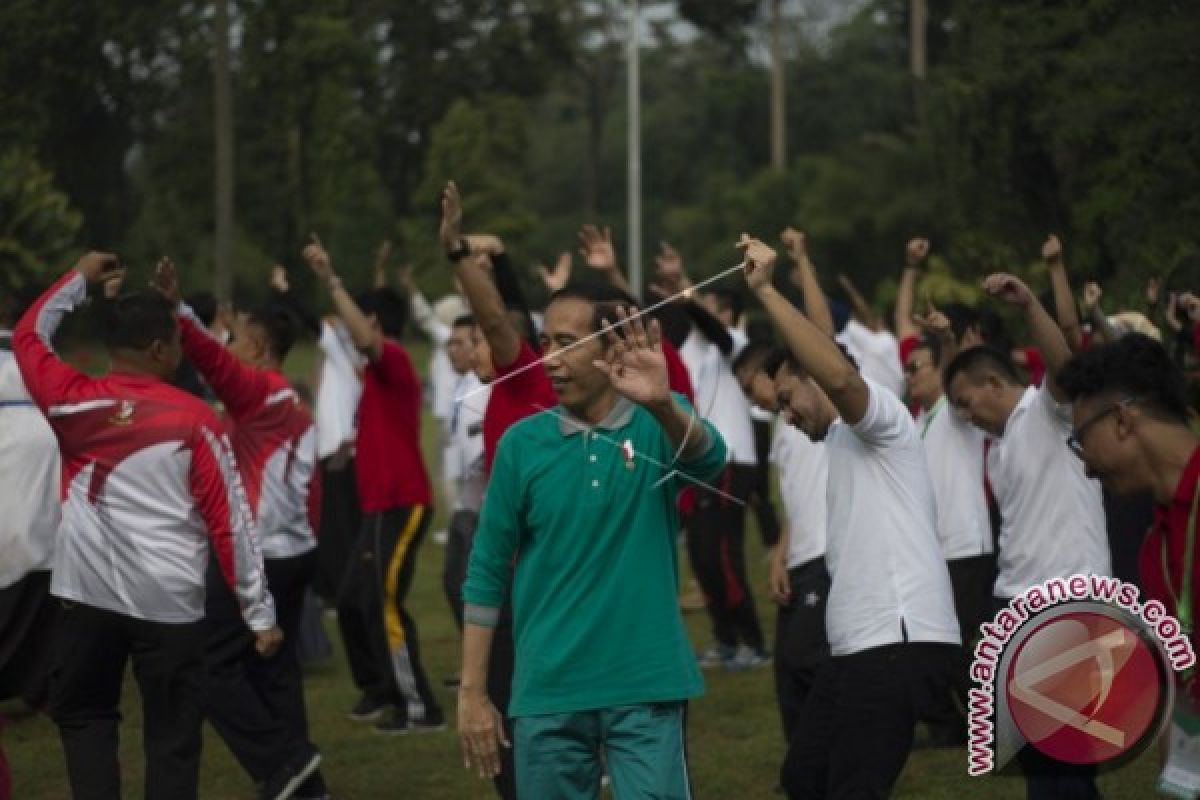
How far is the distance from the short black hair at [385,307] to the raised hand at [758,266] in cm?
478

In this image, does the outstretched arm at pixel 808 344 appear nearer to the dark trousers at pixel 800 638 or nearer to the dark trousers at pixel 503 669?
the dark trousers at pixel 503 669

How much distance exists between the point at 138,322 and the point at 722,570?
585 centimetres

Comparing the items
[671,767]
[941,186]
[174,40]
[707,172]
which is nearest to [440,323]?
[174,40]

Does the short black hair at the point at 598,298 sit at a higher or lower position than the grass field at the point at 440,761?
higher

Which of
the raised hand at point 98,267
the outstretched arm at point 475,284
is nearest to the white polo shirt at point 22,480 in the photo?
the raised hand at point 98,267

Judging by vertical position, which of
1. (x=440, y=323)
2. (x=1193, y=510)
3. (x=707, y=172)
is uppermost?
(x=1193, y=510)

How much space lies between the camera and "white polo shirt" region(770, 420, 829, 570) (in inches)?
325

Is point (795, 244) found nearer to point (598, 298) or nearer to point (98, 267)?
point (598, 298)

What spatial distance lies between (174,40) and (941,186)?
12128mm

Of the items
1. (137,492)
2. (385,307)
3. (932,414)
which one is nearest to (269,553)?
(385,307)

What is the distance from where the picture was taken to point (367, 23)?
606 inches

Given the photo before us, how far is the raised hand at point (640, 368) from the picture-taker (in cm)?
494

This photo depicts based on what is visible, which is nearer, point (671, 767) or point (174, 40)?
point (671, 767)

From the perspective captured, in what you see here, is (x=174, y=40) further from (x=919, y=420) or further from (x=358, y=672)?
(x=919, y=420)
